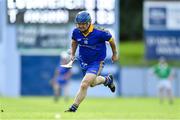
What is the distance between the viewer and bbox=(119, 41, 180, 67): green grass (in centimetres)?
4867

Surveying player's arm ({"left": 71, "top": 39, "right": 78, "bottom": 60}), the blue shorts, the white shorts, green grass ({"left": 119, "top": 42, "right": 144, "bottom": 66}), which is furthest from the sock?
green grass ({"left": 119, "top": 42, "right": 144, "bottom": 66})

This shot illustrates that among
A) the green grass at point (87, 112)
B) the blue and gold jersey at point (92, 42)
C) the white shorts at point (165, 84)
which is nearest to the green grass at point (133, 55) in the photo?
the white shorts at point (165, 84)

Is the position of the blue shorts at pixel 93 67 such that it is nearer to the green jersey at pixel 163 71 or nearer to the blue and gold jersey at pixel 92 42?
the blue and gold jersey at pixel 92 42

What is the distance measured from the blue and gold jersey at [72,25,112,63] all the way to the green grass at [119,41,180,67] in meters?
27.4

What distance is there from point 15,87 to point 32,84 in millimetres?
897

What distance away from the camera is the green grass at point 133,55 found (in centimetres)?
4867

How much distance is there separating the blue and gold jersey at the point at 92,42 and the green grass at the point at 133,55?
27.4 meters

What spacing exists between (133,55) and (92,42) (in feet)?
119

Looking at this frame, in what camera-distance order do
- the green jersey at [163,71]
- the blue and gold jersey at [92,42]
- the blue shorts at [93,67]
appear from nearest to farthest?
the blue shorts at [93,67] < the blue and gold jersey at [92,42] < the green jersey at [163,71]

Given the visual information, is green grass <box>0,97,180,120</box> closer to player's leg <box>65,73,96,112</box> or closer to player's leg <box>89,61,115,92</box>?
player's leg <box>65,73,96,112</box>

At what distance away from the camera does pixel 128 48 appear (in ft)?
191

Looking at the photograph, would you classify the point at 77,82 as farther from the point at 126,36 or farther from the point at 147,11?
the point at 126,36

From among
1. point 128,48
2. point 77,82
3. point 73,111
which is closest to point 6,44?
point 77,82

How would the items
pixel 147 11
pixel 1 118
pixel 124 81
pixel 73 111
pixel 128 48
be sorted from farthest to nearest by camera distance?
1. pixel 128 48
2. pixel 124 81
3. pixel 147 11
4. pixel 73 111
5. pixel 1 118
